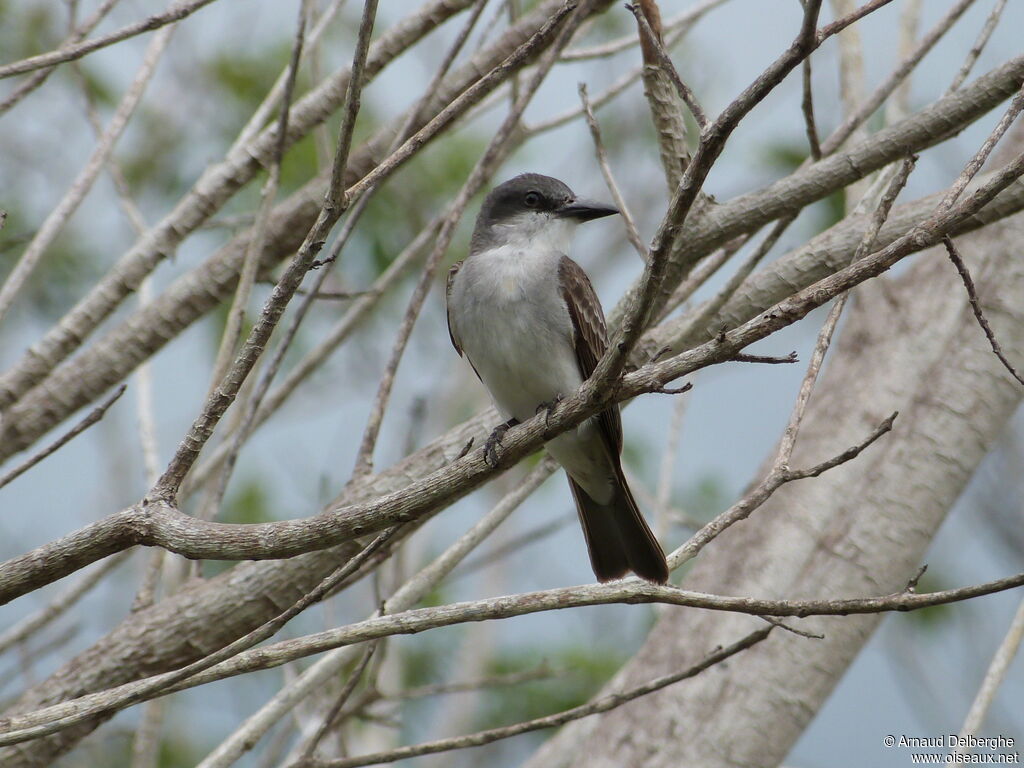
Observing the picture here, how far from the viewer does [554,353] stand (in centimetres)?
442

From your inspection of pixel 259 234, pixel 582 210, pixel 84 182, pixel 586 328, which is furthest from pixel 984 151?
pixel 84 182

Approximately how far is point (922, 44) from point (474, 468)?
8.44 ft

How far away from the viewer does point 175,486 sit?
106 inches

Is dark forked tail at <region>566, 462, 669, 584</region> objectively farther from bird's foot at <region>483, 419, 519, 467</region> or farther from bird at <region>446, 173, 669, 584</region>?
bird's foot at <region>483, 419, 519, 467</region>

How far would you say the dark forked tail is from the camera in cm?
416

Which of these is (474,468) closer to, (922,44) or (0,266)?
(922,44)

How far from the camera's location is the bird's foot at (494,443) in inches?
118

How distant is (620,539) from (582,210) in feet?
4.56

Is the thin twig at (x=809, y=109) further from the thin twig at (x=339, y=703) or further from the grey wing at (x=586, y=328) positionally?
the thin twig at (x=339, y=703)

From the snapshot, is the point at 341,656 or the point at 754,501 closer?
the point at 754,501

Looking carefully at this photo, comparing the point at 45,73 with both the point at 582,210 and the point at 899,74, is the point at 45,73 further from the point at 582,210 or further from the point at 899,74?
the point at 899,74

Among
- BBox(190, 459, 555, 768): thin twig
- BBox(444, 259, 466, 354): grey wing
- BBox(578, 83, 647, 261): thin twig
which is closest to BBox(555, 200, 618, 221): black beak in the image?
BBox(444, 259, 466, 354): grey wing

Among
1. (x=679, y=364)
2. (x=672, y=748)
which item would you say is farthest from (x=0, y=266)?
(x=679, y=364)

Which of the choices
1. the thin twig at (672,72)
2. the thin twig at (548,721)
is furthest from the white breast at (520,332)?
the thin twig at (548,721)
